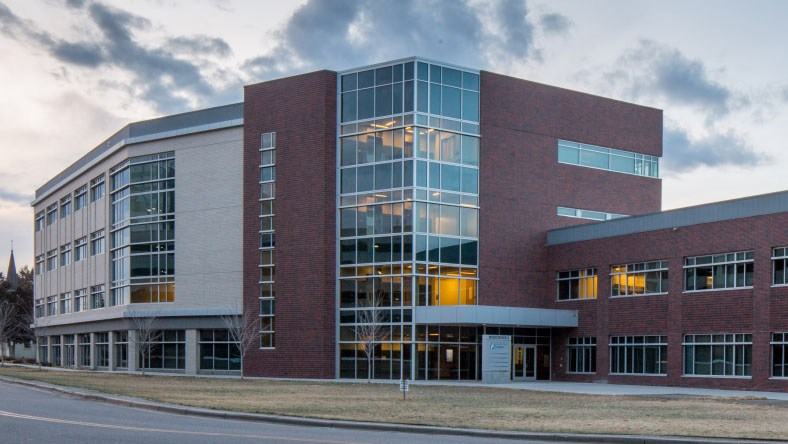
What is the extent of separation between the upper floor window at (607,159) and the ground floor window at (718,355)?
49.8 feet

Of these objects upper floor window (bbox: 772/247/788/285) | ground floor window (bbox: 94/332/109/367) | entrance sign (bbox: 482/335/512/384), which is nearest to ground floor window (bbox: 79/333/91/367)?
ground floor window (bbox: 94/332/109/367)

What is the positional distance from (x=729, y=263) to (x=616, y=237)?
7684mm

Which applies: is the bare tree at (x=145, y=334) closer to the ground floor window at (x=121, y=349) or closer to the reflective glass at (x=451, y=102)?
the ground floor window at (x=121, y=349)

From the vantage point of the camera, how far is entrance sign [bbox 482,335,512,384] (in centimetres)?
4838

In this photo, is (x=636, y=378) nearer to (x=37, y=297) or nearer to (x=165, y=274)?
(x=165, y=274)

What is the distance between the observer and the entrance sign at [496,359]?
48.4 metres

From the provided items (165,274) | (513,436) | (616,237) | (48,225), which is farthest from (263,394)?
(48,225)

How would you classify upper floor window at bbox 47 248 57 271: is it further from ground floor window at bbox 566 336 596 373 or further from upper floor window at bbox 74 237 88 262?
ground floor window at bbox 566 336 596 373

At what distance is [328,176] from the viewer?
171ft

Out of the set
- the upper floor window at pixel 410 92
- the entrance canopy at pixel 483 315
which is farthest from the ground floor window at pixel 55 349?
the entrance canopy at pixel 483 315

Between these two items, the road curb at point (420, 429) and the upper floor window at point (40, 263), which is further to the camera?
the upper floor window at point (40, 263)

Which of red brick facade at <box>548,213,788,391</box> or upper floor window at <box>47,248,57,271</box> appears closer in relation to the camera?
red brick facade at <box>548,213,788,391</box>

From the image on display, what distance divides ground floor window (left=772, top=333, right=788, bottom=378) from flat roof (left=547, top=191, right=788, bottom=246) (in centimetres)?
563

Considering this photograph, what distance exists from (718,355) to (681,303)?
319 cm
